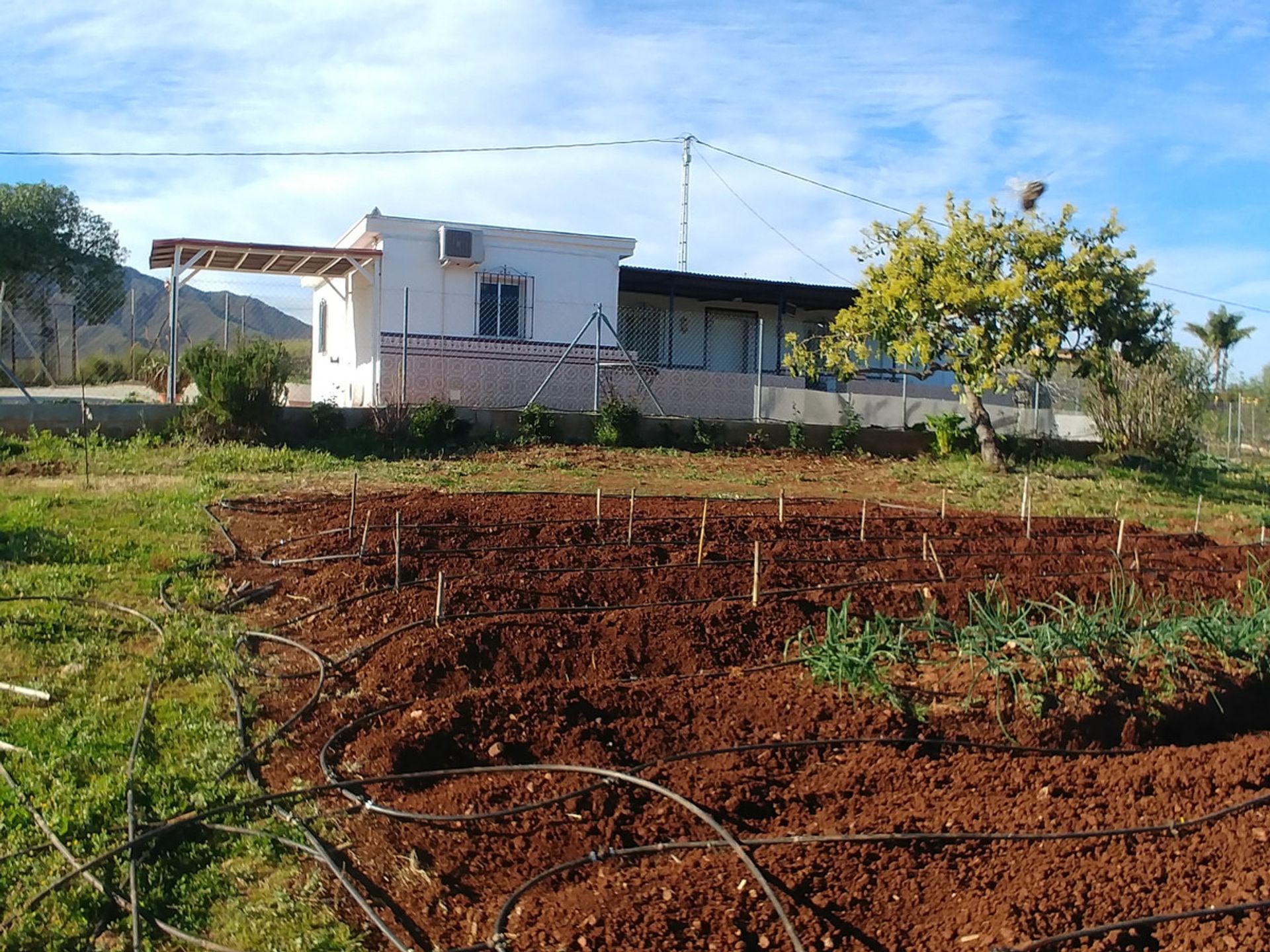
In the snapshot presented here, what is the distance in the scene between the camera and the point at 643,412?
59.8ft

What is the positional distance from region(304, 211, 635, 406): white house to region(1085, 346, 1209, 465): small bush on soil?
8.18m

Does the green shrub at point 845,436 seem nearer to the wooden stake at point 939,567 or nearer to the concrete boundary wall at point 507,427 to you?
the concrete boundary wall at point 507,427

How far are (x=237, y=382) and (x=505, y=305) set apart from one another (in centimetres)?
620

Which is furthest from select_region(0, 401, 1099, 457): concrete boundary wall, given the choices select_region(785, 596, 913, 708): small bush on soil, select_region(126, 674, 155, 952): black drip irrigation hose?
select_region(785, 596, 913, 708): small bush on soil

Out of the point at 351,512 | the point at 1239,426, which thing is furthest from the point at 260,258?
the point at 1239,426

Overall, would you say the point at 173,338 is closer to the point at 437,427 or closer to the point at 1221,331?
the point at 437,427

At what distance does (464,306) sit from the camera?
18.5 metres

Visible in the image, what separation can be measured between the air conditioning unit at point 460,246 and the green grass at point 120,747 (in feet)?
33.7

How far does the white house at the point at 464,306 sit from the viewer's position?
17.3 m

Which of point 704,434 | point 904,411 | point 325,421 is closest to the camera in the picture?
point 325,421

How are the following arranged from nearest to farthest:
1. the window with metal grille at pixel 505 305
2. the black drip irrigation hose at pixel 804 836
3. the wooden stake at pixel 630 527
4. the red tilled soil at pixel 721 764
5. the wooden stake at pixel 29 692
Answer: the black drip irrigation hose at pixel 804 836, the red tilled soil at pixel 721 764, the wooden stake at pixel 29 692, the wooden stake at pixel 630 527, the window with metal grille at pixel 505 305

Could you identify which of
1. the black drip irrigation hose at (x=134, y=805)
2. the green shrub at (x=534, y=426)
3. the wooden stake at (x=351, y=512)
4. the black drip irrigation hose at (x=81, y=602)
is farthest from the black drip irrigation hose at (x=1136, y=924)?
the green shrub at (x=534, y=426)

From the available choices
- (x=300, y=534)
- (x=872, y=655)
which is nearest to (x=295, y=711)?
(x=872, y=655)

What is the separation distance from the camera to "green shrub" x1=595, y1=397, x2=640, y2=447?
52.3 feet
